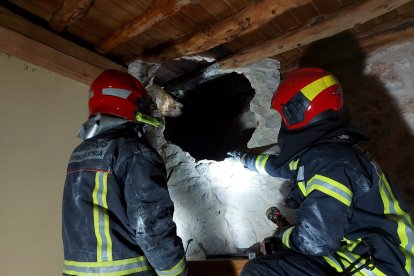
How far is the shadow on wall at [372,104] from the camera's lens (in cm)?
233

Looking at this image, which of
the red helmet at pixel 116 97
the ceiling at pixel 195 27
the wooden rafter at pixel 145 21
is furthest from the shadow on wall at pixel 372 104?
the red helmet at pixel 116 97

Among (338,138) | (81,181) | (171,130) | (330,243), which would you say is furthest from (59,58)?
(330,243)

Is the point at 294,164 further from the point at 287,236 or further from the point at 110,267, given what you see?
the point at 110,267

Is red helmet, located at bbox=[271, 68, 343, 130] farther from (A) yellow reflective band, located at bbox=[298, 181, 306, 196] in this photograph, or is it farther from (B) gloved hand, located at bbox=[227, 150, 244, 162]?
(B) gloved hand, located at bbox=[227, 150, 244, 162]

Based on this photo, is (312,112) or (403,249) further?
(312,112)

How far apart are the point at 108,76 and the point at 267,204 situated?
5.23 ft

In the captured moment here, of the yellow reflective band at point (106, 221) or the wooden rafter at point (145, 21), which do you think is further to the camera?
the wooden rafter at point (145, 21)

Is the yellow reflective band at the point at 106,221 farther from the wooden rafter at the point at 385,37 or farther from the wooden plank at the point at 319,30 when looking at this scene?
the wooden rafter at the point at 385,37

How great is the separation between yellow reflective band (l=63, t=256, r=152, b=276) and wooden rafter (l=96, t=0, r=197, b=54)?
162 cm

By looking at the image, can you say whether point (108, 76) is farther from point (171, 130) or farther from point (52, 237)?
point (171, 130)

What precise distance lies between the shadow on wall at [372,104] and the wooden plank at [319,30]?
0.87ft

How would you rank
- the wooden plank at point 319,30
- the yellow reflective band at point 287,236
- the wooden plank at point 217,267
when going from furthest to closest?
the wooden plank at point 217,267 → the wooden plank at point 319,30 → the yellow reflective band at point 287,236

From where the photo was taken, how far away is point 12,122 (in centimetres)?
229

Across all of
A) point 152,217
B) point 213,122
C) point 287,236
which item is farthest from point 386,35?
point 213,122
